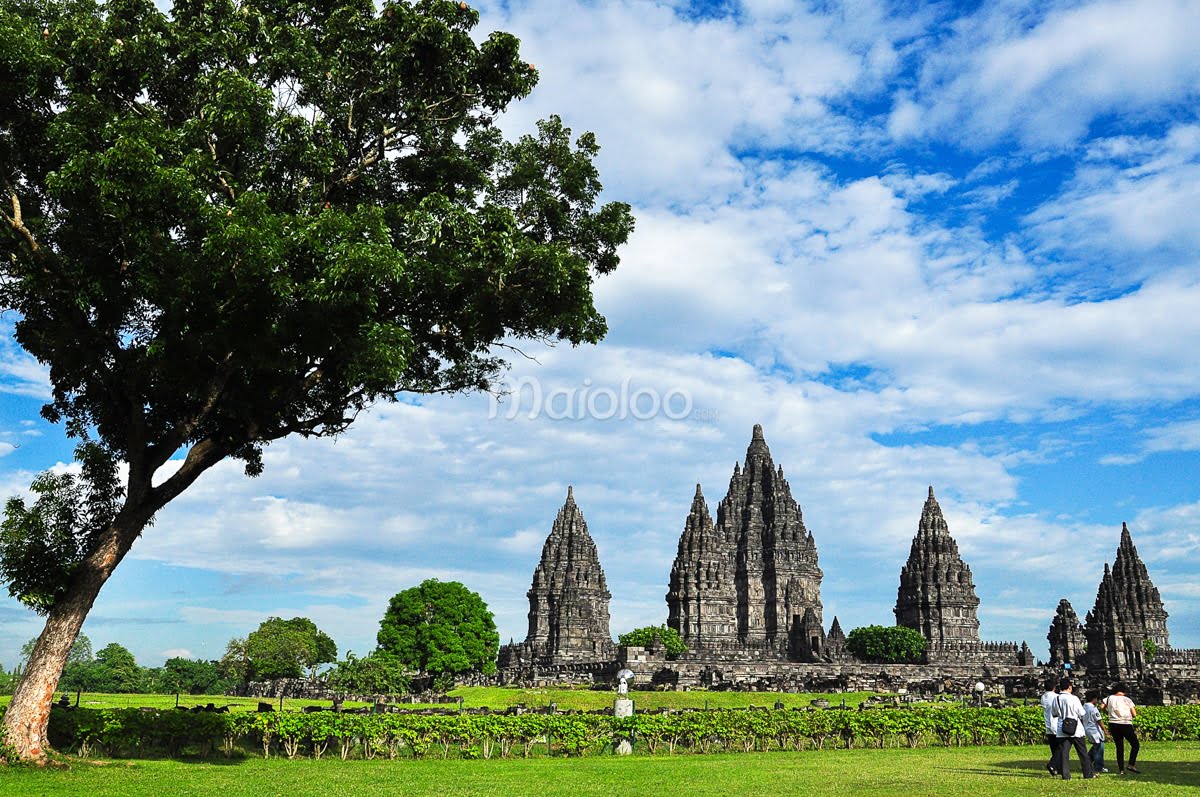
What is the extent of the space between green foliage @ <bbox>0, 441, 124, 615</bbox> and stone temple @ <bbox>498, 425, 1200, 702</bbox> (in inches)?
2060

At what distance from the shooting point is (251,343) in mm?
17266

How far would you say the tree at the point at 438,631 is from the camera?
67688 mm

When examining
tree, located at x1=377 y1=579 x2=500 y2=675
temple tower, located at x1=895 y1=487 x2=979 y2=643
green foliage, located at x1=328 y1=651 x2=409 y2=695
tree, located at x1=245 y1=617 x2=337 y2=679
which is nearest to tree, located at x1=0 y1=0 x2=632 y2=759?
green foliage, located at x1=328 y1=651 x2=409 y2=695

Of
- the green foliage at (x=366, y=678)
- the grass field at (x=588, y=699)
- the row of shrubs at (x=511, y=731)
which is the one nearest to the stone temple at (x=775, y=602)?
the green foliage at (x=366, y=678)

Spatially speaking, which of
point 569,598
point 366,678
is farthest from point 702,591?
point 366,678

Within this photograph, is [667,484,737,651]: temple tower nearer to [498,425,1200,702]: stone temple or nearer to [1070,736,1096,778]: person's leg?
[498,425,1200,702]: stone temple

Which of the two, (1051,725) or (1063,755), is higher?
(1051,725)

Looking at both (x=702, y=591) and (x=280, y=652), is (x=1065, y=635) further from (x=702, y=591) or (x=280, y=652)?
(x=280, y=652)

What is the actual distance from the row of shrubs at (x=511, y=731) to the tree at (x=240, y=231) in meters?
2.97

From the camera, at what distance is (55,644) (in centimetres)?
1731

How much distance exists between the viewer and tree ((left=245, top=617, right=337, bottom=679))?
77375 mm

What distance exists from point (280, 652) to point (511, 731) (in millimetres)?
63733

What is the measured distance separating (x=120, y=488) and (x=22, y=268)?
521 centimetres

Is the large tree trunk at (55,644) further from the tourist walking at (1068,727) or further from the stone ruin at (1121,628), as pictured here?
the stone ruin at (1121,628)
